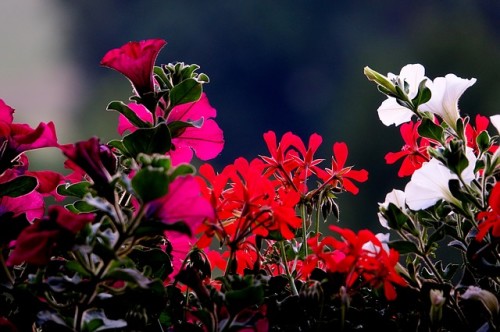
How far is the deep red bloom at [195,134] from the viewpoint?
49 centimetres

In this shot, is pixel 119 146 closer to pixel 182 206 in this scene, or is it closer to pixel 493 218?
pixel 182 206

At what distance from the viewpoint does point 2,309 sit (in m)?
0.41

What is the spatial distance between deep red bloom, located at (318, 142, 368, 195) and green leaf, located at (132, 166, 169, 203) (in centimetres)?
26

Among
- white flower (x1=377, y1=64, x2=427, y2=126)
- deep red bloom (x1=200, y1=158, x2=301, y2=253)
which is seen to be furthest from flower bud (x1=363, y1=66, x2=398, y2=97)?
deep red bloom (x1=200, y1=158, x2=301, y2=253)

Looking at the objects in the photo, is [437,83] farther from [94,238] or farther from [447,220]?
[94,238]

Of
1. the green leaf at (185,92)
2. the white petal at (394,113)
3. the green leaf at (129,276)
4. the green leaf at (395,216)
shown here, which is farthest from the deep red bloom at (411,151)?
the green leaf at (129,276)

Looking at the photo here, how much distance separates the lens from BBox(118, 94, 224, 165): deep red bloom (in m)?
0.49

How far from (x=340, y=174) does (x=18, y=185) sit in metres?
0.30

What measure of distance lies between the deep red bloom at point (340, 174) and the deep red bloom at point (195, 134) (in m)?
0.12

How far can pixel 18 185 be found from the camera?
0.41 meters

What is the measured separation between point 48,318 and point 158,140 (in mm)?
137

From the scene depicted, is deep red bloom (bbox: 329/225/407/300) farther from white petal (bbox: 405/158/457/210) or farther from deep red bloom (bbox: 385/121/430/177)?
deep red bloom (bbox: 385/121/430/177)

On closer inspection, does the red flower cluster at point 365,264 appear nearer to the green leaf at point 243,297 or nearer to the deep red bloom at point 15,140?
the green leaf at point 243,297

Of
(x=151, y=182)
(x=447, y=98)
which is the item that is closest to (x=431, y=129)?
(x=447, y=98)
